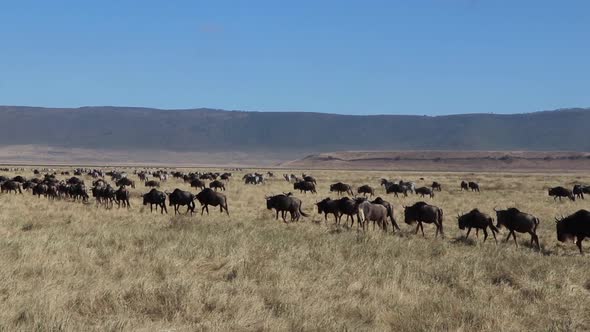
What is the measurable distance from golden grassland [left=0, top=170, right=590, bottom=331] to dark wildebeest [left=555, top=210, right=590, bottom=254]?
52cm

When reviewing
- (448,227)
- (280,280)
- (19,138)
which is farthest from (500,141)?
(280,280)

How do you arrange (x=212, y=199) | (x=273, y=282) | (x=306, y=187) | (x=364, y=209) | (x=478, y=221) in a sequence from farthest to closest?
1. (x=306, y=187)
2. (x=212, y=199)
3. (x=364, y=209)
4. (x=478, y=221)
5. (x=273, y=282)

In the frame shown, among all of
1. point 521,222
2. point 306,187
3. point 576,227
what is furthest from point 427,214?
point 306,187

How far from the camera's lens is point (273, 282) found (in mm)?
9398

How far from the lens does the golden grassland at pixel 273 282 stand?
24.1ft

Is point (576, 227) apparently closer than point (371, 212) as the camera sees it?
Yes

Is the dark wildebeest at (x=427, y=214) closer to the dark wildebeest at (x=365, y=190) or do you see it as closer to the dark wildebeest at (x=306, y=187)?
the dark wildebeest at (x=365, y=190)

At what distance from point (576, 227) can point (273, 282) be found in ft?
31.1

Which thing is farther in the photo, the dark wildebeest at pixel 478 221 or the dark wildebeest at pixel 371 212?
the dark wildebeest at pixel 371 212

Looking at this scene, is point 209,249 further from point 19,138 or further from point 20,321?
point 19,138

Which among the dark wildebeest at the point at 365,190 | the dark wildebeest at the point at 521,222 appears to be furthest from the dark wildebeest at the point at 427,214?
the dark wildebeest at the point at 365,190

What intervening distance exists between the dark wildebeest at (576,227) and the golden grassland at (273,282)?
52 centimetres

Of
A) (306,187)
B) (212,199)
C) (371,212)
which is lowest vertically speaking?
(306,187)

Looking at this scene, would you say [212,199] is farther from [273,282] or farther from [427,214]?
[273,282]
